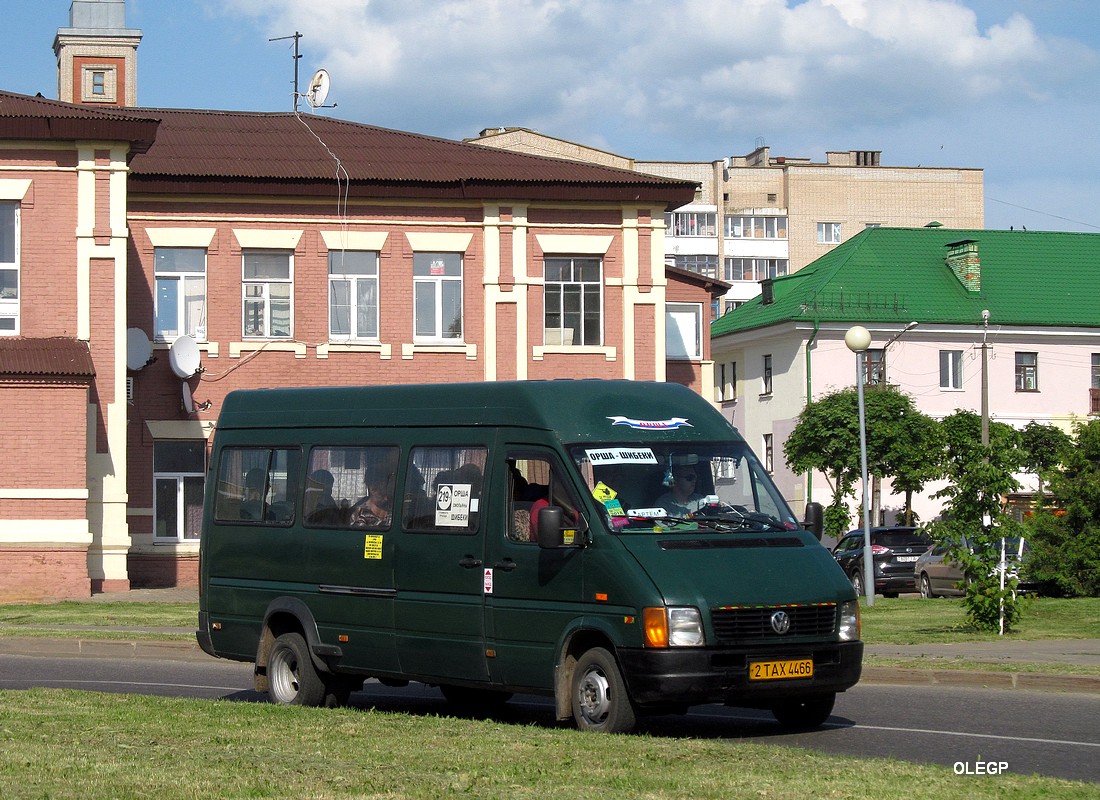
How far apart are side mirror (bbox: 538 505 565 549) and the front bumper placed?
3.03ft

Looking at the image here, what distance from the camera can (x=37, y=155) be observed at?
30.5 meters

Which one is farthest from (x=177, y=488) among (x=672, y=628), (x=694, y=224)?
(x=694, y=224)

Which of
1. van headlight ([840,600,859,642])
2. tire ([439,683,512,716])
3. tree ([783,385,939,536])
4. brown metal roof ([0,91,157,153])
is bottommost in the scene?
A: tire ([439,683,512,716])

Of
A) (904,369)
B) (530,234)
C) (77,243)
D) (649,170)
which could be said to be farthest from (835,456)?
(649,170)

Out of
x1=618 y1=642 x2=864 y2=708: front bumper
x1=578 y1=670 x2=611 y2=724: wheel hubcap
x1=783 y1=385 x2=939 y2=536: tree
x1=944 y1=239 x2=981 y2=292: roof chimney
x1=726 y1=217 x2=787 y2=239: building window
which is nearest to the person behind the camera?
x1=618 y1=642 x2=864 y2=708: front bumper

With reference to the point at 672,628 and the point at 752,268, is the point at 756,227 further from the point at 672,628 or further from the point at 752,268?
the point at 672,628

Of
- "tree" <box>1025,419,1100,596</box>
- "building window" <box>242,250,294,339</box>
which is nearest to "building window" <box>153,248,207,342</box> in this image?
"building window" <box>242,250,294,339</box>

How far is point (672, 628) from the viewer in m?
10.5

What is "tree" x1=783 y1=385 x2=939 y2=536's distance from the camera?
53188 millimetres

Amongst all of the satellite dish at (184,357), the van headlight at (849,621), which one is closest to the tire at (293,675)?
the van headlight at (849,621)

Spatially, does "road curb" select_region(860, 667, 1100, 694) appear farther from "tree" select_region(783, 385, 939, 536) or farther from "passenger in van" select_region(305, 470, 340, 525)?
"tree" select_region(783, 385, 939, 536)

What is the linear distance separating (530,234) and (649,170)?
79649 millimetres

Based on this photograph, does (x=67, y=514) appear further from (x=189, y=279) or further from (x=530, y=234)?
(x=530, y=234)

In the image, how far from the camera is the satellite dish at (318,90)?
4053cm
